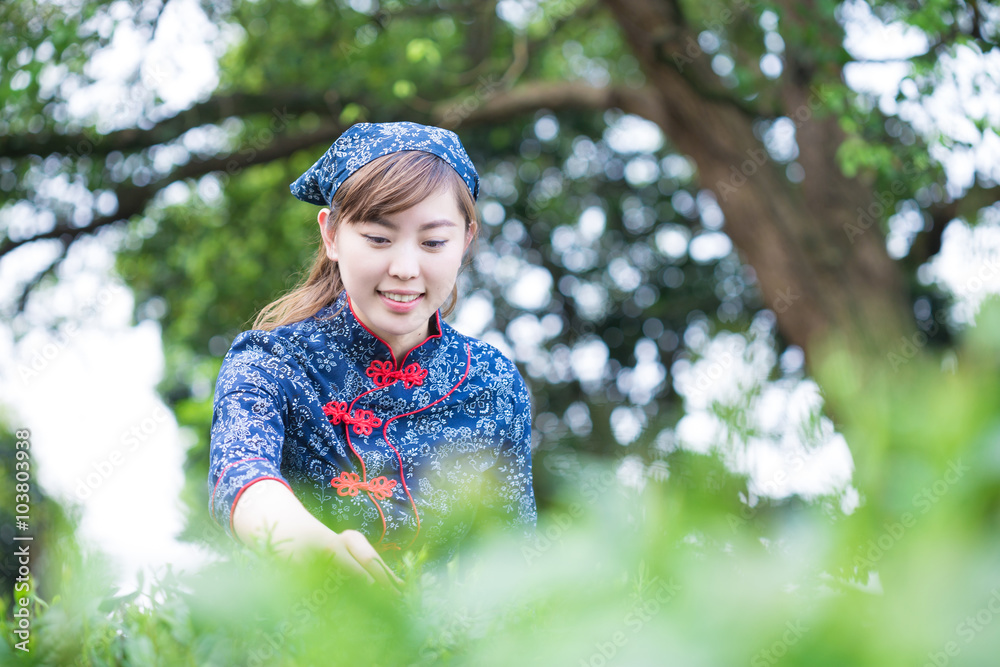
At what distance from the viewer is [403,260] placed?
5.95 ft

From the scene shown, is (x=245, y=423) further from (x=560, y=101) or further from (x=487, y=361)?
(x=560, y=101)

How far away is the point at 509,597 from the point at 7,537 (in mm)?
4939

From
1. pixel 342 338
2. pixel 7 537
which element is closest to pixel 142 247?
pixel 7 537

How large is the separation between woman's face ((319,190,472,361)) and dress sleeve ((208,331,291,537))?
24 cm

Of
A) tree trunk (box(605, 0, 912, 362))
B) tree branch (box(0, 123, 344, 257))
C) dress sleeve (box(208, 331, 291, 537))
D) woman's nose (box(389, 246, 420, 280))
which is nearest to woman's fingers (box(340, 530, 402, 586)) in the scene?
dress sleeve (box(208, 331, 291, 537))

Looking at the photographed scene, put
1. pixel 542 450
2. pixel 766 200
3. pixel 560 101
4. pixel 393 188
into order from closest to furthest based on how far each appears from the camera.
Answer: pixel 542 450
pixel 393 188
pixel 766 200
pixel 560 101

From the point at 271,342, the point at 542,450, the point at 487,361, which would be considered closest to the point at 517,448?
the point at 487,361

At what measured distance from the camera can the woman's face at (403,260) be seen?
71.3 inches

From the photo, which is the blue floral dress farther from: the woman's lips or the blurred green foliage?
the blurred green foliage

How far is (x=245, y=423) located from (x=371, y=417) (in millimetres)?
Result: 416

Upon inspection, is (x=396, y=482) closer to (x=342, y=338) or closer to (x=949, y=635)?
(x=342, y=338)

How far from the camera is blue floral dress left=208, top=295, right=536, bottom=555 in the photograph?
1.85 m

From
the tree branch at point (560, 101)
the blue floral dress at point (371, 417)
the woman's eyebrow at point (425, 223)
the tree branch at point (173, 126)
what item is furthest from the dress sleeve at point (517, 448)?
the tree branch at point (560, 101)

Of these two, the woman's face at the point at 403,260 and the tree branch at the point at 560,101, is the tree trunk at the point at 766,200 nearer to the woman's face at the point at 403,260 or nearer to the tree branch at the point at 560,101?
the tree branch at the point at 560,101
